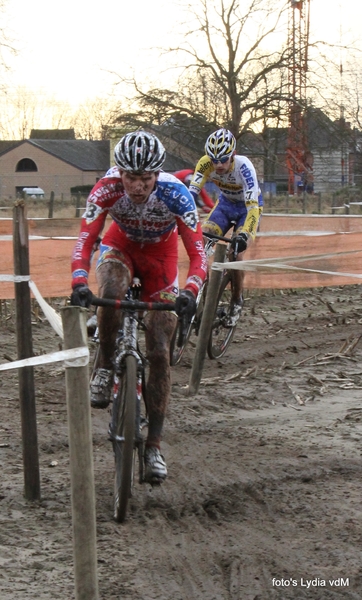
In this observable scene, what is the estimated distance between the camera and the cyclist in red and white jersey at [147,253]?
489 cm

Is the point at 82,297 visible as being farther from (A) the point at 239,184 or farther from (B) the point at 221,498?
(A) the point at 239,184

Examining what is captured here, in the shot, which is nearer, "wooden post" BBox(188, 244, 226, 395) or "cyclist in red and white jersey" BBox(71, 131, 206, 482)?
"cyclist in red and white jersey" BBox(71, 131, 206, 482)

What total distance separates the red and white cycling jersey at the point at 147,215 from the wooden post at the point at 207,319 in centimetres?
225

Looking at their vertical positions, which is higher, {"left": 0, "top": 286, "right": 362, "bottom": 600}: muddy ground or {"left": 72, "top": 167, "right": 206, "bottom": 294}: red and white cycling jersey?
{"left": 72, "top": 167, "right": 206, "bottom": 294}: red and white cycling jersey

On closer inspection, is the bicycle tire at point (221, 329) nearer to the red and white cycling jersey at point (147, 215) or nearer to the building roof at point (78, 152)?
the red and white cycling jersey at point (147, 215)

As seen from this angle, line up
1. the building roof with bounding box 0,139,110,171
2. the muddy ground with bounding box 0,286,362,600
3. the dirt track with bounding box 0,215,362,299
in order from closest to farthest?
the muddy ground with bounding box 0,286,362,600, the dirt track with bounding box 0,215,362,299, the building roof with bounding box 0,139,110,171

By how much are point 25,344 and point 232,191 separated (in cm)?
490

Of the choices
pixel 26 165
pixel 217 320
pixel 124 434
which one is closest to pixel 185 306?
pixel 124 434

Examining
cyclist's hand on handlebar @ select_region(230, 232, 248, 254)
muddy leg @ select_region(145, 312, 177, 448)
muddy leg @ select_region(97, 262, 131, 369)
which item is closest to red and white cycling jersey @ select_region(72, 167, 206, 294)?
muddy leg @ select_region(97, 262, 131, 369)

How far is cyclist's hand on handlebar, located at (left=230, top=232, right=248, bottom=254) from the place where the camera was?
27.3ft

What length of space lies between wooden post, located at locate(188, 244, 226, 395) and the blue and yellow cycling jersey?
1.10 metres

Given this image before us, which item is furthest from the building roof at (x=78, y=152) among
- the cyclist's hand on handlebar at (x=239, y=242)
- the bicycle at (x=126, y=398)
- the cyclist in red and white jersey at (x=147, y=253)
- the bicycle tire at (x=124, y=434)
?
the bicycle tire at (x=124, y=434)

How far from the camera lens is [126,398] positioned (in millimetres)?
4535

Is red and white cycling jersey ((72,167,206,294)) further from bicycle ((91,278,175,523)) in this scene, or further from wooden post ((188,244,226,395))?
wooden post ((188,244,226,395))
